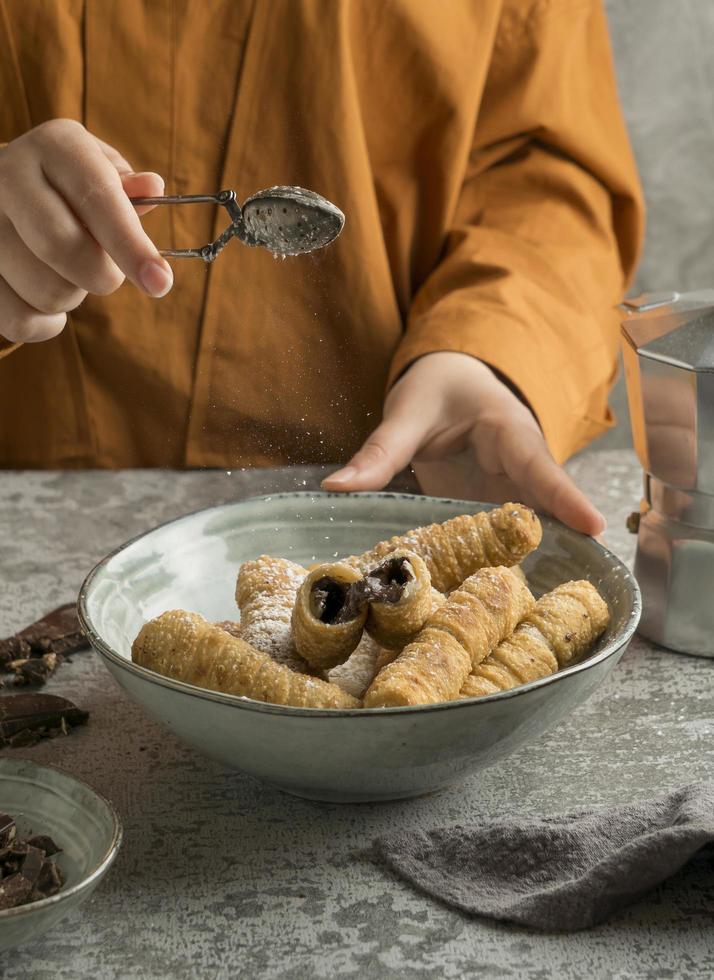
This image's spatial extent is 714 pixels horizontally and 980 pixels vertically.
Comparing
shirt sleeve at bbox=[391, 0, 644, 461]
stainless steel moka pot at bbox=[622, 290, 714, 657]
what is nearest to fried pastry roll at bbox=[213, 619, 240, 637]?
stainless steel moka pot at bbox=[622, 290, 714, 657]

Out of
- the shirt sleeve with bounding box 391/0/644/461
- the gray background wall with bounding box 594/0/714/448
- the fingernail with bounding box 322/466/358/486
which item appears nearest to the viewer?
the fingernail with bounding box 322/466/358/486

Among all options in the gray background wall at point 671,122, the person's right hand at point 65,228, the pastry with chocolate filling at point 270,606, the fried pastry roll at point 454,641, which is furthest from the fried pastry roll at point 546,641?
the gray background wall at point 671,122

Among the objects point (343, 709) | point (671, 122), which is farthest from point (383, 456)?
point (671, 122)

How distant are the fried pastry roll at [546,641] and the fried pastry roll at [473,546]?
6 cm

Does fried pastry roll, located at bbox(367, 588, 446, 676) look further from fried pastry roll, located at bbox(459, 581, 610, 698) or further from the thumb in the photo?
the thumb

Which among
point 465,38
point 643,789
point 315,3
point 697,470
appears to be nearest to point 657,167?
point 465,38

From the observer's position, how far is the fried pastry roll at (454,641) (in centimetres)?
59

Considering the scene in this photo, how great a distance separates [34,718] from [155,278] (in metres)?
0.30

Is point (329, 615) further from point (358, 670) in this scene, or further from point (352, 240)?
point (352, 240)

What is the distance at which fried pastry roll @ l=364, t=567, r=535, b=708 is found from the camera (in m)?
0.59

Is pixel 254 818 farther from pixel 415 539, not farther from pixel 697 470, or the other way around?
pixel 697 470

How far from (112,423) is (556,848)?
94 centimetres

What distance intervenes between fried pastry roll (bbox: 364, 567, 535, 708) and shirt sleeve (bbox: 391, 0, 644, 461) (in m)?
0.52

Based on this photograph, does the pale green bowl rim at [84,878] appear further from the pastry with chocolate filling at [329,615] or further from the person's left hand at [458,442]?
the person's left hand at [458,442]
